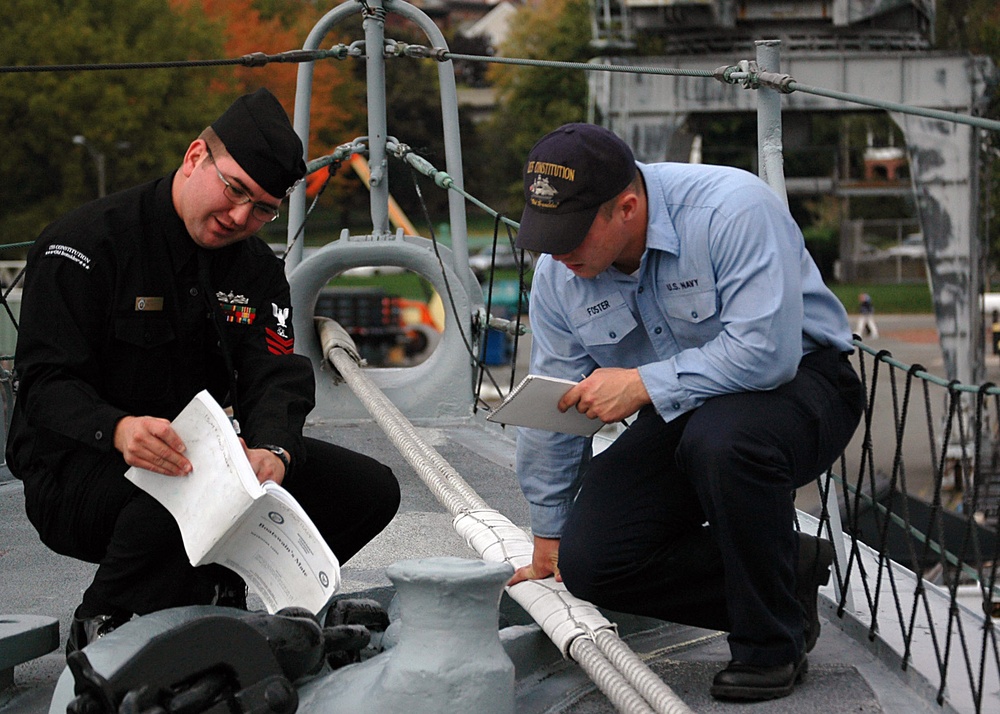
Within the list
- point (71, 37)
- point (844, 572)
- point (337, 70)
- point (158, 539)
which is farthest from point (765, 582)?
point (337, 70)

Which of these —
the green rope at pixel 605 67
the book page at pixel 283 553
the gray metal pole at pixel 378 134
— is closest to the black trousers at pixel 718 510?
the book page at pixel 283 553

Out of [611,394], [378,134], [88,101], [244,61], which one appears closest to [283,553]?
[611,394]

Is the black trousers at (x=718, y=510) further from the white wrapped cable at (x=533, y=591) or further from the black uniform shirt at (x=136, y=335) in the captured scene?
the black uniform shirt at (x=136, y=335)

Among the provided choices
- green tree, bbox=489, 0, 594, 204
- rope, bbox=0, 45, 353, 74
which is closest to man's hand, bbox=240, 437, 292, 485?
rope, bbox=0, 45, 353, 74

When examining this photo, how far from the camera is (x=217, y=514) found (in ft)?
7.10

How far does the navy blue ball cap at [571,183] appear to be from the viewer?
2.39 meters

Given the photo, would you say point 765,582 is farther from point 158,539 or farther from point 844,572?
point 158,539

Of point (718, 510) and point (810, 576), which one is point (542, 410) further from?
point (810, 576)

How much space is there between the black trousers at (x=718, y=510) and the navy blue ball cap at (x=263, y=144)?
82 centimetres

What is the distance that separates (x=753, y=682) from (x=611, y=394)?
574mm

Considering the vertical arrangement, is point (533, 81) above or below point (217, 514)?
above

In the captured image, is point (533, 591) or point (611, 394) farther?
point (533, 591)

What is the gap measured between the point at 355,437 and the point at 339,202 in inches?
1794

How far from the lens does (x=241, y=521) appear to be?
2.19 metres
